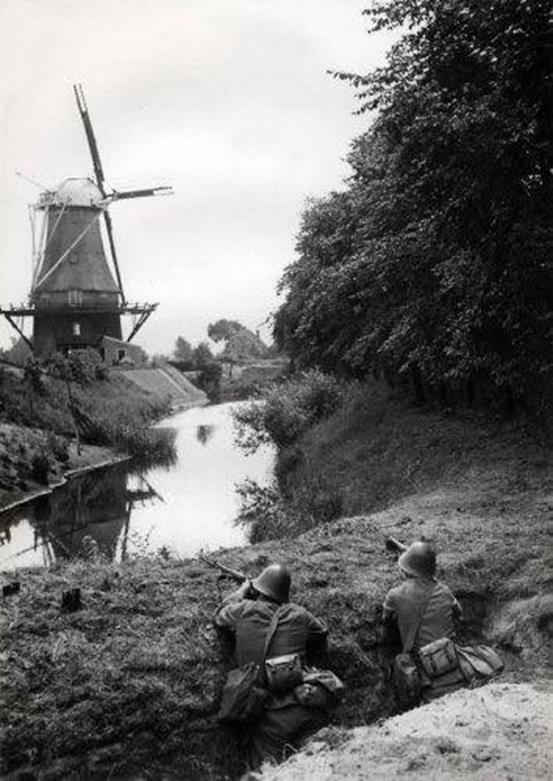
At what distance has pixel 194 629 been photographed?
20.1 ft

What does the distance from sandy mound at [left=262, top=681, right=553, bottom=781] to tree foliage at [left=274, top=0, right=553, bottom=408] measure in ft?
19.1

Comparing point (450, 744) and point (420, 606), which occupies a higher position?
point (420, 606)

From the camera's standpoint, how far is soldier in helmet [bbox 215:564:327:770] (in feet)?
16.6

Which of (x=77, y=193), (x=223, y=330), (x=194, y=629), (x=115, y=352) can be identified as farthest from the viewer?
(x=223, y=330)

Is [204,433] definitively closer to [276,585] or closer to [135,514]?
[135,514]

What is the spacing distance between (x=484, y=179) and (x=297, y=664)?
7081 millimetres

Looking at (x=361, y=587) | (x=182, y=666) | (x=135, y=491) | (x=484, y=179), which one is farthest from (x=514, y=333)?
(x=135, y=491)

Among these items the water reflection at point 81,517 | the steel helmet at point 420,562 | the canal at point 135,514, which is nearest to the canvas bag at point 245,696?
the steel helmet at point 420,562

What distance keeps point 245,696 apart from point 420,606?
155cm

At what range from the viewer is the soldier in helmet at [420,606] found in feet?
18.5

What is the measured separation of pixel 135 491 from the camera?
2069 cm

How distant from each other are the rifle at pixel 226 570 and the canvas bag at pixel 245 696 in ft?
5.16

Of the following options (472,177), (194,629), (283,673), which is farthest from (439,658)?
(472,177)

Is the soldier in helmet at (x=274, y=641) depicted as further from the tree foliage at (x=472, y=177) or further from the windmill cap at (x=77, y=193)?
the windmill cap at (x=77, y=193)
